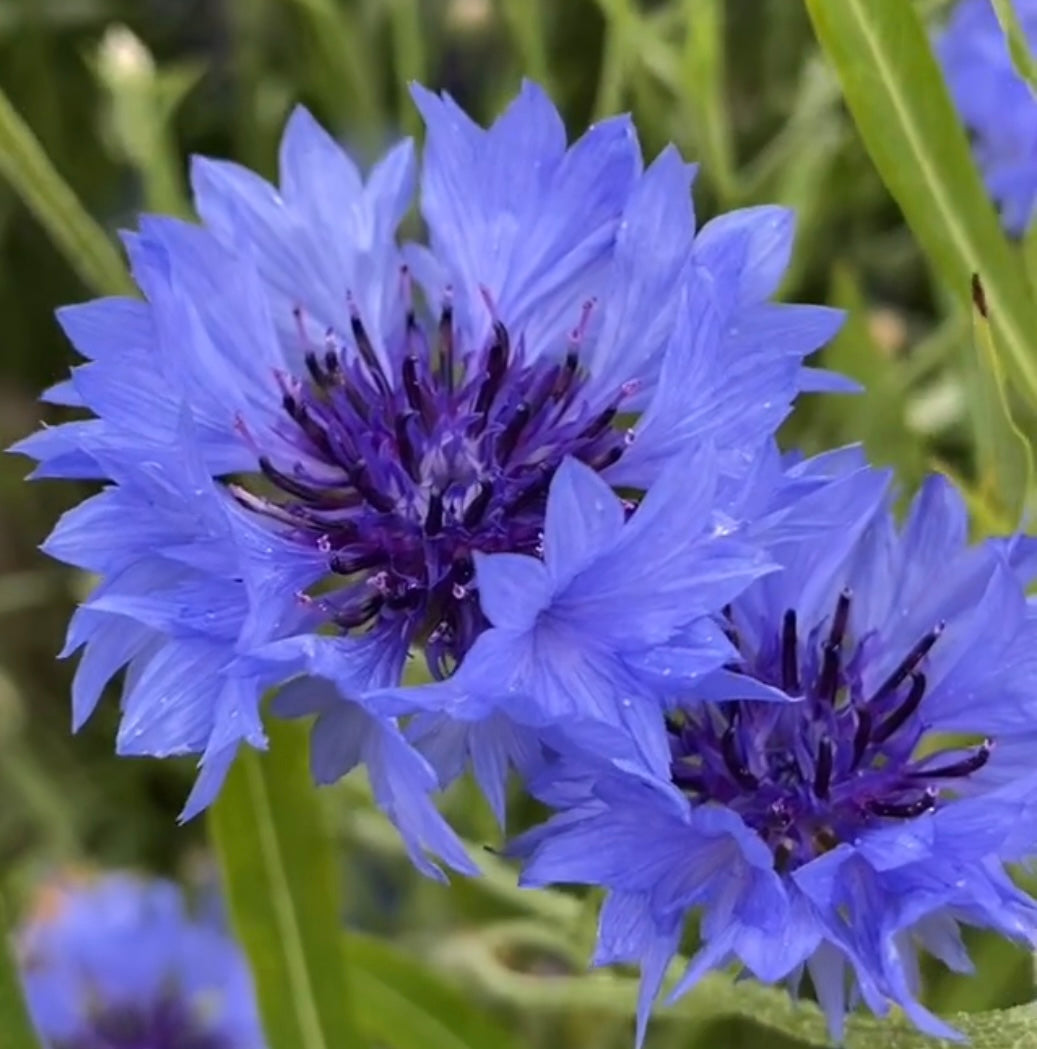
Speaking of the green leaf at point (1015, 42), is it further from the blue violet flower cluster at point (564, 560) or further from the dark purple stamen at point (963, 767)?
the dark purple stamen at point (963, 767)

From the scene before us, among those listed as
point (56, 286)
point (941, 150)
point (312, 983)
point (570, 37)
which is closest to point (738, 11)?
point (570, 37)

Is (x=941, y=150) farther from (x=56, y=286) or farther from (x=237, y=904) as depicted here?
(x=56, y=286)

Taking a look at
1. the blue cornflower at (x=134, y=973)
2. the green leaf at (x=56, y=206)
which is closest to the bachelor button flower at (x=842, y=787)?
the green leaf at (x=56, y=206)

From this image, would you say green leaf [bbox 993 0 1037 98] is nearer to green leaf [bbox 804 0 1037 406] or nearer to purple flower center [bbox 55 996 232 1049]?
green leaf [bbox 804 0 1037 406]

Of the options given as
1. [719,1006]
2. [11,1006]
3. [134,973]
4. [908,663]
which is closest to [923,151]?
[908,663]

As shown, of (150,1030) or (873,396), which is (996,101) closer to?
(873,396)

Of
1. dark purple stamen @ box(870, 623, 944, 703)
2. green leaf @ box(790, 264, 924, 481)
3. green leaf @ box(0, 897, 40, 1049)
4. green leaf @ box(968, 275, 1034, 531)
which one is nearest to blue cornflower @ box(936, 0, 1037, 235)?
green leaf @ box(790, 264, 924, 481)
